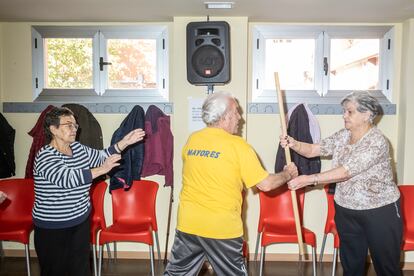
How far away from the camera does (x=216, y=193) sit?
2424 mm

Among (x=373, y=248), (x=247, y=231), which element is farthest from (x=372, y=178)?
(x=247, y=231)

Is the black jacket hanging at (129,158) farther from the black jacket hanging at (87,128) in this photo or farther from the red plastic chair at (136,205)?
the black jacket hanging at (87,128)

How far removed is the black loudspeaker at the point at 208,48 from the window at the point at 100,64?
611 mm

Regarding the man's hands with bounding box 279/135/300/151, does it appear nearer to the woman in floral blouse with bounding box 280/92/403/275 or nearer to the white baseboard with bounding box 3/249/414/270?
the woman in floral blouse with bounding box 280/92/403/275

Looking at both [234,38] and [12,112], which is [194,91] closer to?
[234,38]

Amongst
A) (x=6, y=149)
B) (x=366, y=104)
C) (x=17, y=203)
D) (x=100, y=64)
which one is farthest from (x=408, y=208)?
(x=6, y=149)

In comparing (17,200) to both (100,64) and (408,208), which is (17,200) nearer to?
(100,64)

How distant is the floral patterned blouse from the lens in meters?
2.76

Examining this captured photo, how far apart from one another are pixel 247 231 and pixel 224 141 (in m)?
2.11

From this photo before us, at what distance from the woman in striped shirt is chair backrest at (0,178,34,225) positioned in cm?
131

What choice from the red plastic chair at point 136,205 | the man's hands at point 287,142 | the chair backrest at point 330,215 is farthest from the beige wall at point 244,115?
the man's hands at point 287,142

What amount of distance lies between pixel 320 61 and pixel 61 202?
9.30 feet

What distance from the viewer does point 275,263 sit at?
4.30 m

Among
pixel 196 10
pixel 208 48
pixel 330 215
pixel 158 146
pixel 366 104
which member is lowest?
pixel 330 215
